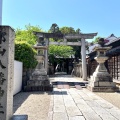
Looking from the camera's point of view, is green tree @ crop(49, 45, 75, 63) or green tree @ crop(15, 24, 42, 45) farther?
green tree @ crop(49, 45, 75, 63)

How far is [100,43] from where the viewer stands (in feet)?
41.9

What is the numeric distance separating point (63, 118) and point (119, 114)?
66.8 inches

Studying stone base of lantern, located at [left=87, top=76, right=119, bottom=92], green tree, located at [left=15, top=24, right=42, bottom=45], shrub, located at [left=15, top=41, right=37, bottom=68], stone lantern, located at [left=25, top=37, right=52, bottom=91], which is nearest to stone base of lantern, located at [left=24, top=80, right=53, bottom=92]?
stone lantern, located at [left=25, top=37, right=52, bottom=91]

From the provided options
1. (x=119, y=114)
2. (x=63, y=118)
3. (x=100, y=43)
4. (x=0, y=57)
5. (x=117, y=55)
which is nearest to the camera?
(x=0, y=57)

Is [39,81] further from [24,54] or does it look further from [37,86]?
[24,54]

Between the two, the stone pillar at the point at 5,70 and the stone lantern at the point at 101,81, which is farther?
the stone lantern at the point at 101,81

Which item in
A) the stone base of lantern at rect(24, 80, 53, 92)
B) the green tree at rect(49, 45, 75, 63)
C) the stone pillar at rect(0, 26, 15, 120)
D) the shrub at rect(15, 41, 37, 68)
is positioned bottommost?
the stone base of lantern at rect(24, 80, 53, 92)

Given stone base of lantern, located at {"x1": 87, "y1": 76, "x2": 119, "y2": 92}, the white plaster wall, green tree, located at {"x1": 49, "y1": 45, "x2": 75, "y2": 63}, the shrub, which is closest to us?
the white plaster wall

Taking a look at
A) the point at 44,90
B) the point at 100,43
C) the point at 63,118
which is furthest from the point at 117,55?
the point at 63,118

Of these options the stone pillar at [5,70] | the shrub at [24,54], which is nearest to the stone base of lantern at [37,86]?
the shrub at [24,54]

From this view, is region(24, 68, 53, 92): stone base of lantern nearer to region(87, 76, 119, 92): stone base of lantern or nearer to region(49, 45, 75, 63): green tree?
region(87, 76, 119, 92): stone base of lantern

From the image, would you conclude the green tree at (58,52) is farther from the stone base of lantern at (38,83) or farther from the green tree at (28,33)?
the stone base of lantern at (38,83)

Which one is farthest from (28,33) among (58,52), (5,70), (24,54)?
(5,70)

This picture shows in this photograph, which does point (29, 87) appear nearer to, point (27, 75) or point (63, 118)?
point (27, 75)
